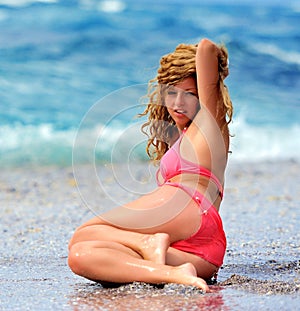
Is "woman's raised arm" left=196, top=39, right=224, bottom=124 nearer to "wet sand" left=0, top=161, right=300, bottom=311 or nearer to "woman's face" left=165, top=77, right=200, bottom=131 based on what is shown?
"woman's face" left=165, top=77, right=200, bottom=131

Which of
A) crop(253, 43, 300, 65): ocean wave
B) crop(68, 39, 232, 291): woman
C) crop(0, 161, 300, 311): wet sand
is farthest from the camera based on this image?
crop(253, 43, 300, 65): ocean wave

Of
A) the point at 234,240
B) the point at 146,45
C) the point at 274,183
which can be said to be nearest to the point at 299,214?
the point at 234,240

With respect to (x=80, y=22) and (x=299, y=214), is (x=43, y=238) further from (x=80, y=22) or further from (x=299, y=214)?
(x=80, y=22)

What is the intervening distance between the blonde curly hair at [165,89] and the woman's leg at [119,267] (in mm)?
880

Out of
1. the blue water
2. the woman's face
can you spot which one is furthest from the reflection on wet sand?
the blue water

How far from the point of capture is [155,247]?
320 cm

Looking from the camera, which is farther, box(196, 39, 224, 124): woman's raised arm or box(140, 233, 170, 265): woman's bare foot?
box(196, 39, 224, 124): woman's raised arm

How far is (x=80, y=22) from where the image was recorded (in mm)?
17812

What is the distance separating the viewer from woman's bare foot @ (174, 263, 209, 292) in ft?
9.87

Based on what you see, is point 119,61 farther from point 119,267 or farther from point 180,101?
point 119,267

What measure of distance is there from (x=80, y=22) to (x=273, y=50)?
513cm

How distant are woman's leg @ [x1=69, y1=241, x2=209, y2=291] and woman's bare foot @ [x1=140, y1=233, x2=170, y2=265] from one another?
31 millimetres

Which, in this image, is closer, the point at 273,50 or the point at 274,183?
the point at 274,183

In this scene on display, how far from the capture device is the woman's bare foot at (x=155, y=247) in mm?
3164
